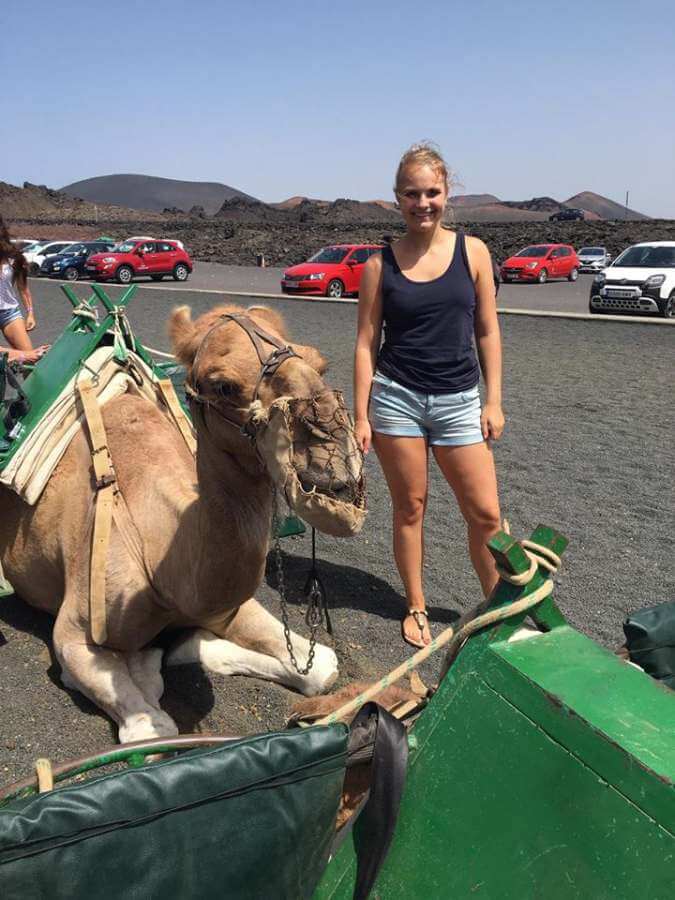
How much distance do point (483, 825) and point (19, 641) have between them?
3183 millimetres

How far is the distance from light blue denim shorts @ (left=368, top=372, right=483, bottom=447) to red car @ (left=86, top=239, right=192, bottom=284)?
1131 inches

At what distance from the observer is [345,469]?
212 cm

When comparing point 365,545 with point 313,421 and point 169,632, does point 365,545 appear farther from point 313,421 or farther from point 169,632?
point 313,421

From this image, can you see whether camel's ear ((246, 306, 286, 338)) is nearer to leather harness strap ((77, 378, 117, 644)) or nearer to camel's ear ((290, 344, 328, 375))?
camel's ear ((290, 344, 328, 375))

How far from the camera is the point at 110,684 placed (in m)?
3.20

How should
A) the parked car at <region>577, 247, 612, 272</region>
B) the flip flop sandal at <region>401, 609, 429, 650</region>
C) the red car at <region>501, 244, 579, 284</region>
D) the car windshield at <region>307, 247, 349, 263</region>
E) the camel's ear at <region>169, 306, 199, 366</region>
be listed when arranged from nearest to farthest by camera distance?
the camel's ear at <region>169, 306, 199, 366</region>
the flip flop sandal at <region>401, 609, 429, 650</region>
the car windshield at <region>307, 247, 349, 263</region>
the red car at <region>501, 244, 579, 284</region>
the parked car at <region>577, 247, 612, 272</region>

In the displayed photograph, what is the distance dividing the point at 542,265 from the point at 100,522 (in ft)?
98.3

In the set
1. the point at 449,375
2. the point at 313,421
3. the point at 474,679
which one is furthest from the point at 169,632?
the point at 474,679

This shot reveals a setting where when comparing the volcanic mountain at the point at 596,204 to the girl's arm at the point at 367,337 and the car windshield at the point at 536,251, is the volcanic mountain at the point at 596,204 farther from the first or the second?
the girl's arm at the point at 367,337

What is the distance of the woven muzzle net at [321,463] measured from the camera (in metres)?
2.11

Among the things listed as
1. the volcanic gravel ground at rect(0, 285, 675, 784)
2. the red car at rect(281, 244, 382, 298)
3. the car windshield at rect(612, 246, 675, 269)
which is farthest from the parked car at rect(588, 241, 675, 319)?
the volcanic gravel ground at rect(0, 285, 675, 784)

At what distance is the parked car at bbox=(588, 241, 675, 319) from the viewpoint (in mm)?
17891

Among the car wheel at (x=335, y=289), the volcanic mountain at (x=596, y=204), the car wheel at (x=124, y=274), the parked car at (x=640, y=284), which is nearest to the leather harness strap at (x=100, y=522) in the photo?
the parked car at (x=640, y=284)

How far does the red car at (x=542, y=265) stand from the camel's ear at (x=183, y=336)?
29592 mm
